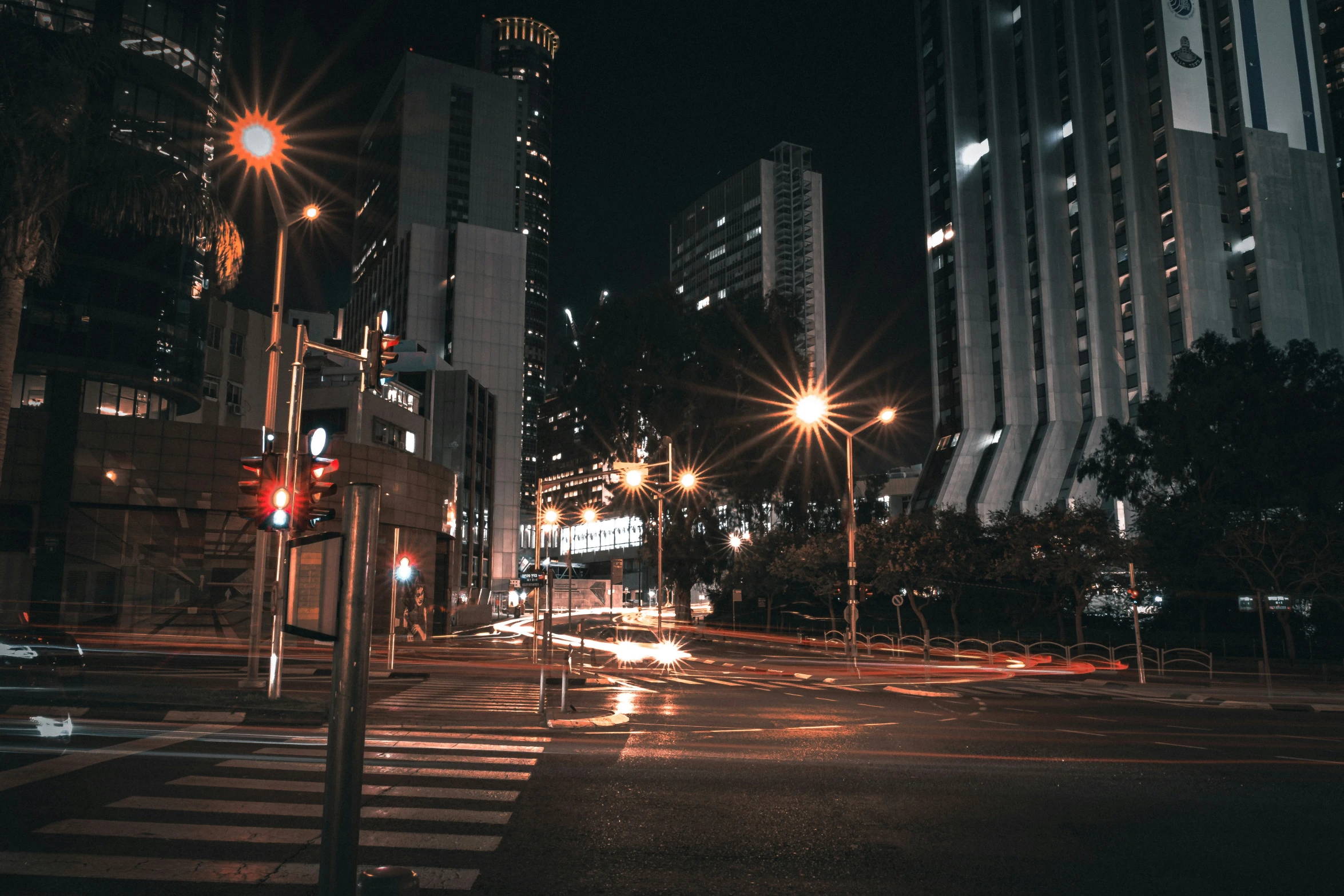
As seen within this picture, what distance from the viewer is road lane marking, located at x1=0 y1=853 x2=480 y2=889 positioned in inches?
234

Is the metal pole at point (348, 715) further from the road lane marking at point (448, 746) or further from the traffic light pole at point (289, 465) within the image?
the traffic light pole at point (289, 465)

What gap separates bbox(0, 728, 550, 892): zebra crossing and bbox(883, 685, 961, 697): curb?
1385 centimetres

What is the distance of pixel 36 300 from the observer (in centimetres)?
4206

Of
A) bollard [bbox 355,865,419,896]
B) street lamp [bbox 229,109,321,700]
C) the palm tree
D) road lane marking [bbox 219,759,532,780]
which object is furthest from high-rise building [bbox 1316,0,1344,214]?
bollard [bbox 355,865,419,896]

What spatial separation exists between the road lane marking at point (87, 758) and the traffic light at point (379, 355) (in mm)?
6171

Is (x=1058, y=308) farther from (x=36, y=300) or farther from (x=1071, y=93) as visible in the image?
(x=36, y=300)

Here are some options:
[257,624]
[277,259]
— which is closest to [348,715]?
[257,624]

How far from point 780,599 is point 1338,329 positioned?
64443 mm

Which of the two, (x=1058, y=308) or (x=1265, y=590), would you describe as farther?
(x=1058, y=308)

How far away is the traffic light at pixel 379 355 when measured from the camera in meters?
15.7

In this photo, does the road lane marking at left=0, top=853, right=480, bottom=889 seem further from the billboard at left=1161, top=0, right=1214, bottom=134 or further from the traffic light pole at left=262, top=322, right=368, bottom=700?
the billboard at left=1161, top=0, right=1214, bottom=134

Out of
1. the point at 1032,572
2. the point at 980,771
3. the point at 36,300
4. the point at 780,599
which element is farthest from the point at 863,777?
the point at 780,599

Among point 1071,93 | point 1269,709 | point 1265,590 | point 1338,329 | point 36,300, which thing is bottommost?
point 1269,709

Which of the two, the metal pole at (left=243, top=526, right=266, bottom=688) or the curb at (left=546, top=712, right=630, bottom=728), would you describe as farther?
the metal pole at (left=243, top=526, right=266, bottom=688)
